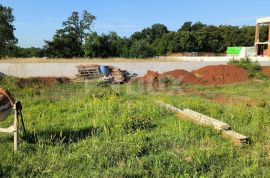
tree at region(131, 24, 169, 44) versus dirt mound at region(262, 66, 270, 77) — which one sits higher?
tree at region(131, 24, 169, 44)

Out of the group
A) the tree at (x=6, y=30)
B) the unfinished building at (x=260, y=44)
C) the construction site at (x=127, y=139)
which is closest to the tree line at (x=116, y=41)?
the tree at (x=6, y=30)

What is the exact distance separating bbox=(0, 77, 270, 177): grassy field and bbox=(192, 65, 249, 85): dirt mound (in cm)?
1240

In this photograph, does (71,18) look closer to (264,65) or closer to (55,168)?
(264,65)

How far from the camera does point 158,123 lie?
7.70 metres

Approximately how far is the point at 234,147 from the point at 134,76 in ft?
55.3

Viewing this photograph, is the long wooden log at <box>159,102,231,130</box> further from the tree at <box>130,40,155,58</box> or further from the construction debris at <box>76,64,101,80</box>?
the tree at <box>130,40,155,58</box>

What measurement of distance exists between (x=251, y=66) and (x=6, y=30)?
117 feet

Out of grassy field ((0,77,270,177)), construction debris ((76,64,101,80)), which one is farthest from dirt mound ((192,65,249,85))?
grassy field ((0,77,270,177))

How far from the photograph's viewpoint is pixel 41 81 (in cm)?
1989

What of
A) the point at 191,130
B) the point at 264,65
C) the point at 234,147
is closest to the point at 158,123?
the point at 191,130

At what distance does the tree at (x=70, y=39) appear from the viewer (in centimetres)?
4409

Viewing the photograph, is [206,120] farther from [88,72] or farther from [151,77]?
[88,72]

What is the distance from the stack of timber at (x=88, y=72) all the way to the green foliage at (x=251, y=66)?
942cm

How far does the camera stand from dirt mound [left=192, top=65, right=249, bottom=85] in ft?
69.9
